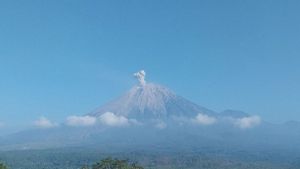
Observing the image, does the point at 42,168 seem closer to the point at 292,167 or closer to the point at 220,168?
the point at 220,168

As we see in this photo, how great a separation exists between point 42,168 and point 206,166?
58555 millimetres

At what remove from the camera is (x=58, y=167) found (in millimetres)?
181875

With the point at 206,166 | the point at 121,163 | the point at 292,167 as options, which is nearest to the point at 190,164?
the point at 206,166

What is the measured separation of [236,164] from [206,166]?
1573 centimetres

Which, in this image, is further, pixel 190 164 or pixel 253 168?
pixel 190 164

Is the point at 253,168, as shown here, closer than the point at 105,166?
No

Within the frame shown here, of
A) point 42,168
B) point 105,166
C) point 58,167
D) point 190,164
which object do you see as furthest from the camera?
point 190,164

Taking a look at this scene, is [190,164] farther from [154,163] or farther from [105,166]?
[105,166]

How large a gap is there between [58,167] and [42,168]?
11707 mm

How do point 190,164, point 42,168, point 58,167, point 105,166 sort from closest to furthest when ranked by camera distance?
point 105,166, point 42,168, point 58,167, point 190,164

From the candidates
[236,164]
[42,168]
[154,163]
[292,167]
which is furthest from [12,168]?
[292,167]

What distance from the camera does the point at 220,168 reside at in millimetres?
178875

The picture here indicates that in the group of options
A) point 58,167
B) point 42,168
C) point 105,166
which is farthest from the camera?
point 58,167

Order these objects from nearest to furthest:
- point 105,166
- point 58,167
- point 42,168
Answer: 1. point 105,166
2. point 42,168
3. point 58,167
